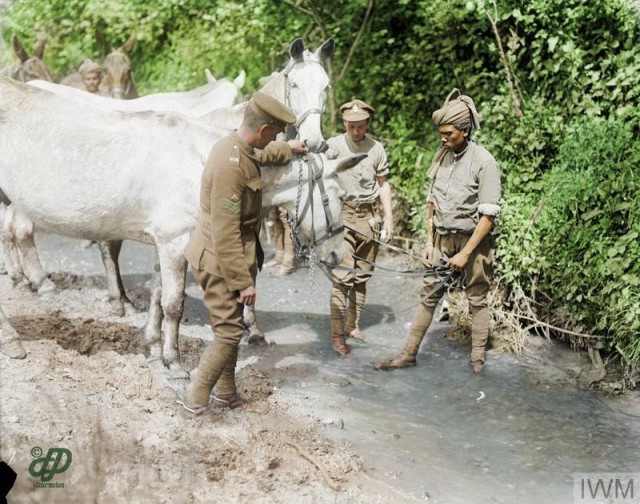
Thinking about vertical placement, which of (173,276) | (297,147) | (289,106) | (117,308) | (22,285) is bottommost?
(22,285)

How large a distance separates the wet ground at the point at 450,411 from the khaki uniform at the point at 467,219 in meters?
0.45

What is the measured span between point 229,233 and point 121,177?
166 cm

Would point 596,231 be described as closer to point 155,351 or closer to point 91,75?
point 155,351

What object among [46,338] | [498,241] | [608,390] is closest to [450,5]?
[498,241]

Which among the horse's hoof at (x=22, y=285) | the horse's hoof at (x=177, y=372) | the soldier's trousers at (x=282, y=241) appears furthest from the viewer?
the soldier's trousers at (x=282, y=241)

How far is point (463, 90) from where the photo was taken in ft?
28.2

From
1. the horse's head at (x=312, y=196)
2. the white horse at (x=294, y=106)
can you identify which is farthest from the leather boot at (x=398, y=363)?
the white horse at (x=294, y=106)

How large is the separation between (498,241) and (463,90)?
2.11 m

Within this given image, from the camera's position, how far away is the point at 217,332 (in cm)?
477

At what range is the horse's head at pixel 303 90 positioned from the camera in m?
6.85

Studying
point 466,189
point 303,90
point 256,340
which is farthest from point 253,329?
point 466,189

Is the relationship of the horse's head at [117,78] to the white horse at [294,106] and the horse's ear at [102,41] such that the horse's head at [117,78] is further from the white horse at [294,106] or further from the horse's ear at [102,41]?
the horse's ear at [102,41]

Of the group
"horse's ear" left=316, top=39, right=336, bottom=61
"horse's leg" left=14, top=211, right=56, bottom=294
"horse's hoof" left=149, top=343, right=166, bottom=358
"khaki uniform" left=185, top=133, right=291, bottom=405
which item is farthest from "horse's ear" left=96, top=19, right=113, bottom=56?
"khaki uniform" left=185, top=133, right=291, bottom=405

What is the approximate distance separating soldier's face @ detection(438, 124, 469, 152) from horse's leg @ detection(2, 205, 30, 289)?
486 cm
